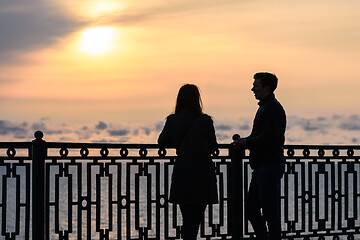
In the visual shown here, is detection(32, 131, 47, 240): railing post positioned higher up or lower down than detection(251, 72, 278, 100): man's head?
lower down

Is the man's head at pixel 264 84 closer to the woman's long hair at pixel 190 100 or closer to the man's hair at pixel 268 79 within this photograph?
the man's hair at pixel 268 79

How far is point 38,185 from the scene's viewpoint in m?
7.80

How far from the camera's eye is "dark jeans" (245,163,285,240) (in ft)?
21.9

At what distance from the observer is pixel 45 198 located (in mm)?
7840

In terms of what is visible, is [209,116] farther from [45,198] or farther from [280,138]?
[45,198]

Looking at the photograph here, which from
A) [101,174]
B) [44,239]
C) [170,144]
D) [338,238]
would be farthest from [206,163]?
[338,238]

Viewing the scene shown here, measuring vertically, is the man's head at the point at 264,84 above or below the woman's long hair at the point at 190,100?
above

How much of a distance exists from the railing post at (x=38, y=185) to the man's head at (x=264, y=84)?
102 inches

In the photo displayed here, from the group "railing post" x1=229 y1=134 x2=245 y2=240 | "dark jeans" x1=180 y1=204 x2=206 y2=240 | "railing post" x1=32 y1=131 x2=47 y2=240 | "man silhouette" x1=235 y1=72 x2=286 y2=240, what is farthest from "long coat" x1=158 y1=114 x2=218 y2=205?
"railing post" x1=229 y1=134 x2=245 y2=240

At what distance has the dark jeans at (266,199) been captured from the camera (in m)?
6.68

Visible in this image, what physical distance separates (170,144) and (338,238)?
12.6 ft

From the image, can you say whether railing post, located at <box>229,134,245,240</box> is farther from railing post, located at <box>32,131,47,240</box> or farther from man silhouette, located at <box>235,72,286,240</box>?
railing post, located at <box>32,131,47,240</box>

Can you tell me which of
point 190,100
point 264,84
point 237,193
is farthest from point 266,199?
point 237,193

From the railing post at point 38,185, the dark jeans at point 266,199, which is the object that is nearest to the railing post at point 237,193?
the dark jeans at point 266,199
